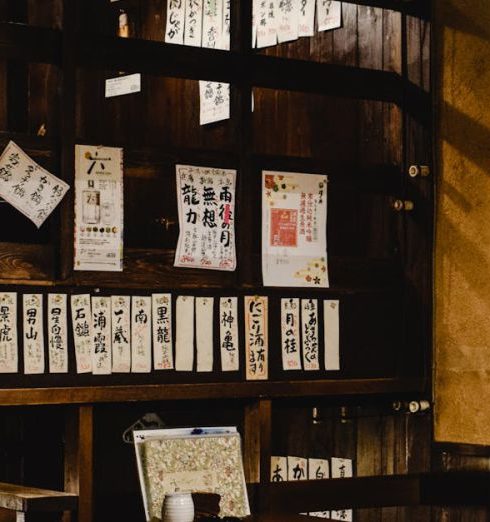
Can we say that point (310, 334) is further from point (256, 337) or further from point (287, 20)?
point (287, 20)

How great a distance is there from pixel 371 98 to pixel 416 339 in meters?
1.58

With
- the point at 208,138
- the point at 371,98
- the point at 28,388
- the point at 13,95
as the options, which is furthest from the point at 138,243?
the point at 28,388

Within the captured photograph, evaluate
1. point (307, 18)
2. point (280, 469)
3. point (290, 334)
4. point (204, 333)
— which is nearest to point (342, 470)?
point (280, 469)

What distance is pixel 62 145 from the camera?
554cm

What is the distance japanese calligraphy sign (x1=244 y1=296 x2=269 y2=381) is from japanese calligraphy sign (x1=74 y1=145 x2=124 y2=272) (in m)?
0.86

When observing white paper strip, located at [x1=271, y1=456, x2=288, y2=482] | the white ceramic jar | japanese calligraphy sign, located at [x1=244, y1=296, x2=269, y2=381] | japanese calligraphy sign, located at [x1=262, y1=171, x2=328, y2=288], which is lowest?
white paper strip, located at [x1=271, y1=456, x2=288, y2=482]

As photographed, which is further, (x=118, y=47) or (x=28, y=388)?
(x=118, y=47)

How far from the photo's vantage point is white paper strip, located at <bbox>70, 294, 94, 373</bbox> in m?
5.52

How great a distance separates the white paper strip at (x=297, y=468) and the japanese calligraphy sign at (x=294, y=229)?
1756 mm

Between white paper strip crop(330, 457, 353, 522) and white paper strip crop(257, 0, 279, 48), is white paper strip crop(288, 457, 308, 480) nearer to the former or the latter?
white paper strip crop(330, 457, 353, 522)

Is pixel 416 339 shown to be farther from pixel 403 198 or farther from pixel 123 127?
pixel 123 127

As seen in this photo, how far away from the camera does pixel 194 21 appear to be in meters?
7.56

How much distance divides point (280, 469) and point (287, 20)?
10.6 feet

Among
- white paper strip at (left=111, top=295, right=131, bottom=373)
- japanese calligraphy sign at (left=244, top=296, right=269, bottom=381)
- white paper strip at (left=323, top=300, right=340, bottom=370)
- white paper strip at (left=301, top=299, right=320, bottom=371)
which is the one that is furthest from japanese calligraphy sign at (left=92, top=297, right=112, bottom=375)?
white paper strip at (left=323, top=300, right=340, bottom=370)
